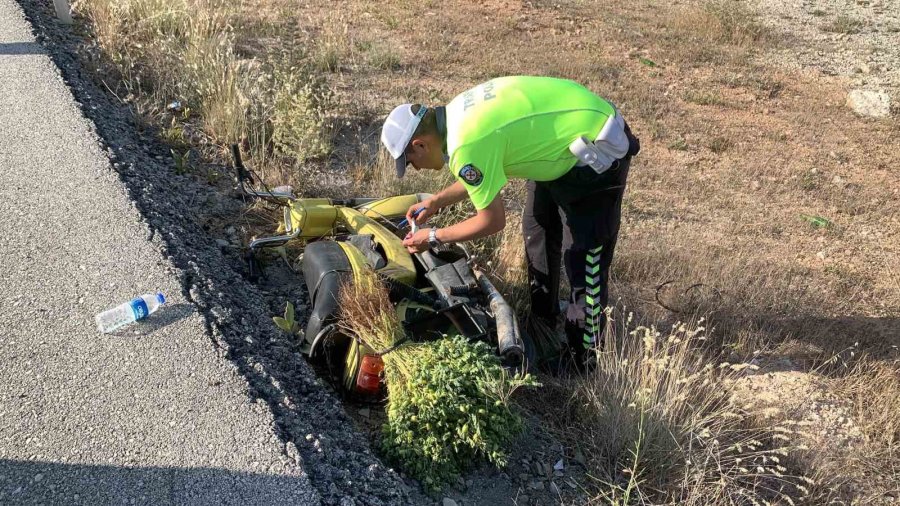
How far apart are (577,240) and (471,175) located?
2.94 feet

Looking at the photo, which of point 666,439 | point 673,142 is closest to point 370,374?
point 666,439

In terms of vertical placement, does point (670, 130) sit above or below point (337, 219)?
below

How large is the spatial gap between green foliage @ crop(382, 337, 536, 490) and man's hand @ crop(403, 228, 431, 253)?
0.87 m

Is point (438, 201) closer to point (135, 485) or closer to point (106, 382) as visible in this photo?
point (106, 382)

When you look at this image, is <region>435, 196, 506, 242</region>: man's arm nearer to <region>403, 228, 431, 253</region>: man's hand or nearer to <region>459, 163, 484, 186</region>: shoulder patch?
<region>459, 163, 484, 186</region>: shoulder patch

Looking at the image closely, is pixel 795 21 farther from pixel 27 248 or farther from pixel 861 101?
pixel 27 248

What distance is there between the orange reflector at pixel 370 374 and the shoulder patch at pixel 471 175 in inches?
39.3

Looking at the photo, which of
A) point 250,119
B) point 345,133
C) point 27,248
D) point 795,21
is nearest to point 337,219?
point 27,248

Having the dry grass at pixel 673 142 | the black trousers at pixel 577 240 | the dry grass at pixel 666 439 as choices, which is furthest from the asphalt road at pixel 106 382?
the black trousers at pixel 577 240

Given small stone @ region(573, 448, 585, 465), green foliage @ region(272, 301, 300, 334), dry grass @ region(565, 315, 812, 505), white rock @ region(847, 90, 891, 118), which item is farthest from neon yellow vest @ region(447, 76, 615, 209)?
white rock @ region(847, 90, 891, 118)

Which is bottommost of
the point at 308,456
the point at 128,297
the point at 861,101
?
the point at 861,101

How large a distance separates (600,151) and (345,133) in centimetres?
451

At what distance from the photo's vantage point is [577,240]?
406 cm

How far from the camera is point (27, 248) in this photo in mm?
4102
